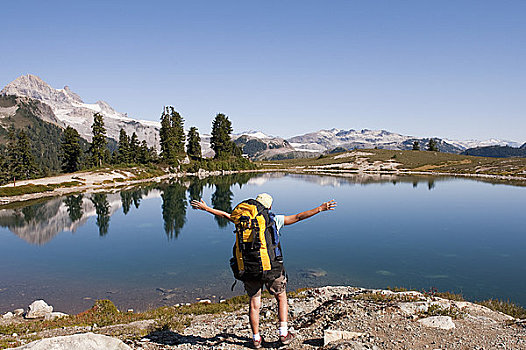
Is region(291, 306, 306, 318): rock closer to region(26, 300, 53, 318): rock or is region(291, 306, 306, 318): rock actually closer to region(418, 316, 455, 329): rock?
region(418, 316, 455, 329): rock

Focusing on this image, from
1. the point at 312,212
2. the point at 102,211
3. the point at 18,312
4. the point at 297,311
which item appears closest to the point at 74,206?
the point at 102,211

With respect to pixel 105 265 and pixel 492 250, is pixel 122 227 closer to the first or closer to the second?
pixel 105 265

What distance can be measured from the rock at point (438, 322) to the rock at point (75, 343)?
6.95 metres

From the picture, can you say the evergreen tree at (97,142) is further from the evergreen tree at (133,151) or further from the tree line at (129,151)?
the evergreen tree at (133,151)

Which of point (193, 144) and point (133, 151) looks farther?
point (193, 144)

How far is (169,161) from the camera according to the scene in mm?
115812

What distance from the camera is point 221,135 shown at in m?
133

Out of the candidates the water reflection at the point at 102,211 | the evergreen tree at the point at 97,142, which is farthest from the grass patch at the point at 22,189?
the evergreen tree at the point at 97,142

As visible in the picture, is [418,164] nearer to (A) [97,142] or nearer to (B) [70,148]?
(A) [97,142]

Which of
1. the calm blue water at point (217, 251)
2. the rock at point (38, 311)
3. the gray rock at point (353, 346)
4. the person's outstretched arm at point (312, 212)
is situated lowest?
the calm blue water at point (217, 251)

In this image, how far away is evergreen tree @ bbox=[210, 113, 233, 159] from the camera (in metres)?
133

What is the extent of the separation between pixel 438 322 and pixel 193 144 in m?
127

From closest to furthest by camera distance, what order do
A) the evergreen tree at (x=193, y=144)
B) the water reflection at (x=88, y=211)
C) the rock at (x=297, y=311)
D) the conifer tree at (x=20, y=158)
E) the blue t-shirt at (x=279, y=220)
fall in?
1. the blue t-shirt at (x=279, y=220)
2. the rock at (x=297, y=311)
3. the water reflection at (x=88, y=211)
4. the conifer tree at (x=20, y=158)
5. the evergreen tree at (x=193, y=144)

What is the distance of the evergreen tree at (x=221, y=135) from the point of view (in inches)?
5241
